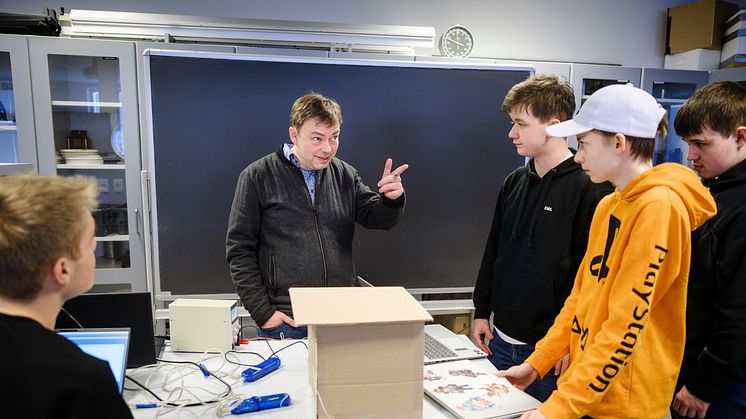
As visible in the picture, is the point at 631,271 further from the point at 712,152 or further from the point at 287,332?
the point at 287,332

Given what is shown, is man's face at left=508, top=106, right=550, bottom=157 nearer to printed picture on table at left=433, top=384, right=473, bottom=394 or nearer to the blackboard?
printed picture on table at left=433, top=384, right=473, bottom=394

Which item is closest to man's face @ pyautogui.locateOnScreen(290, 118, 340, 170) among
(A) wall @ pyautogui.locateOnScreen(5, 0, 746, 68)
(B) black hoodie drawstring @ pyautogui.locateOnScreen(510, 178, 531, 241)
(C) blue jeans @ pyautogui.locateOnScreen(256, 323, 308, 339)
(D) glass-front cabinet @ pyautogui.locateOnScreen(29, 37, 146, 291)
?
(C) blue jeans @ pyautogui.locateOnScreen(256, 323, 308, 339)

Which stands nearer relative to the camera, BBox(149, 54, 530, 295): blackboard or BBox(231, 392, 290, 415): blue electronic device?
BBox(231, 392, 290, 415): blue electronic device

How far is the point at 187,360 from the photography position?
4.84ft

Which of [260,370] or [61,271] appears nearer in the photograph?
[61,271]

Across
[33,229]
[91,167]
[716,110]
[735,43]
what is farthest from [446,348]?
[735,43]

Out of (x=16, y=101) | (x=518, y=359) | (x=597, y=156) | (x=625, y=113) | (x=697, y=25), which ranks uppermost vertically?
(x=697, y=25)

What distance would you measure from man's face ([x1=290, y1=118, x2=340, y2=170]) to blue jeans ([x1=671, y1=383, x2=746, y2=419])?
56.9 inches

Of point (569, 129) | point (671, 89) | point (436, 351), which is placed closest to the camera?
point (569, 129)

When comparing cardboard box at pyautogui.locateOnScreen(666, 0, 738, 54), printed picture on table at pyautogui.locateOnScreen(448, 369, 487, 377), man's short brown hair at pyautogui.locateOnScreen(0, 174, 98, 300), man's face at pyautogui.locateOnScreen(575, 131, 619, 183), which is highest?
cardboard box at pyautogui.locateOnScreen(666, 0, 738, 54)

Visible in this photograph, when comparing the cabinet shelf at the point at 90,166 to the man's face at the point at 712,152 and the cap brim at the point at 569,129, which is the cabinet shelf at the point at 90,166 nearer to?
the cap brim at the point at 569,129

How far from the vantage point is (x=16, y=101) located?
8.68 ft

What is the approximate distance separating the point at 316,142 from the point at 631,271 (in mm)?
1158

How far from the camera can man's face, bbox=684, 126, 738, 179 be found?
1402 millimetres
